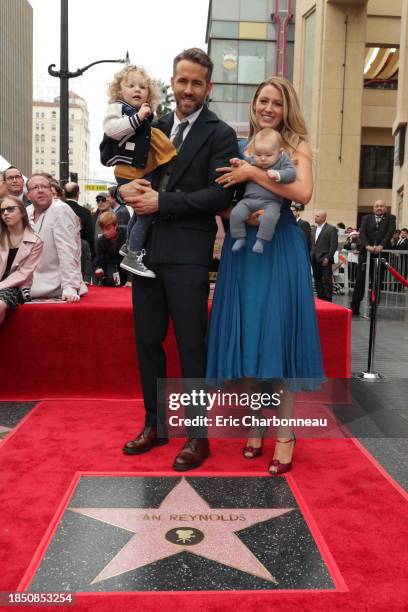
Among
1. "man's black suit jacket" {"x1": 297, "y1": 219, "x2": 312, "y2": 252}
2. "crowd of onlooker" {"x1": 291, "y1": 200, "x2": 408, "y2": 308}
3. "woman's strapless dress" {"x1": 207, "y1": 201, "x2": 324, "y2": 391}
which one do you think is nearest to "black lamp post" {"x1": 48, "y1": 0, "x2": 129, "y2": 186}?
"man's black suit jacket" {"x1": 297, "y1": 219, "x2": 312, "y2": 252}

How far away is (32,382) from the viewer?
5.13 m

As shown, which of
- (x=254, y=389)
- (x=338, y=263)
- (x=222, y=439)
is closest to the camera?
(x=254, y=389)

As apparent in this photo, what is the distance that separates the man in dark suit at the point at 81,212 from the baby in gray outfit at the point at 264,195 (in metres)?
5.48

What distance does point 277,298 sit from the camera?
346 centimetres

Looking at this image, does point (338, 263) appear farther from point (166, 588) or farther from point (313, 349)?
point (166, 588)

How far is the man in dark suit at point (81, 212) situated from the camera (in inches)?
338

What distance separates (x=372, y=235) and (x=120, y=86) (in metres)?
8.89

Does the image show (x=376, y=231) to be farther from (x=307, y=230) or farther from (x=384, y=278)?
(x=384, y=278)

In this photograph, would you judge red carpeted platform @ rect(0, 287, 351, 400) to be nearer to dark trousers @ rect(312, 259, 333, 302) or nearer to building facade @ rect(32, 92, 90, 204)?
dark trousers @ rect(312, 259, 333, 302)

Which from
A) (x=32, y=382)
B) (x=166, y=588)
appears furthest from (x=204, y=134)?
(x=32, y=382)

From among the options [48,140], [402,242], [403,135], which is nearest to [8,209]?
[402,242]

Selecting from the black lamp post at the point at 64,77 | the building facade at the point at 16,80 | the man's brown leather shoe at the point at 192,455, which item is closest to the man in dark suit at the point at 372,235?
the black lamp post at the point at 64,77

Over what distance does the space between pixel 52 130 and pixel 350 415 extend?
180856 millimetres

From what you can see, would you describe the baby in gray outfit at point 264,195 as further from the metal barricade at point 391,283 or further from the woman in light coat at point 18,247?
the metal barricade at point 391,283
